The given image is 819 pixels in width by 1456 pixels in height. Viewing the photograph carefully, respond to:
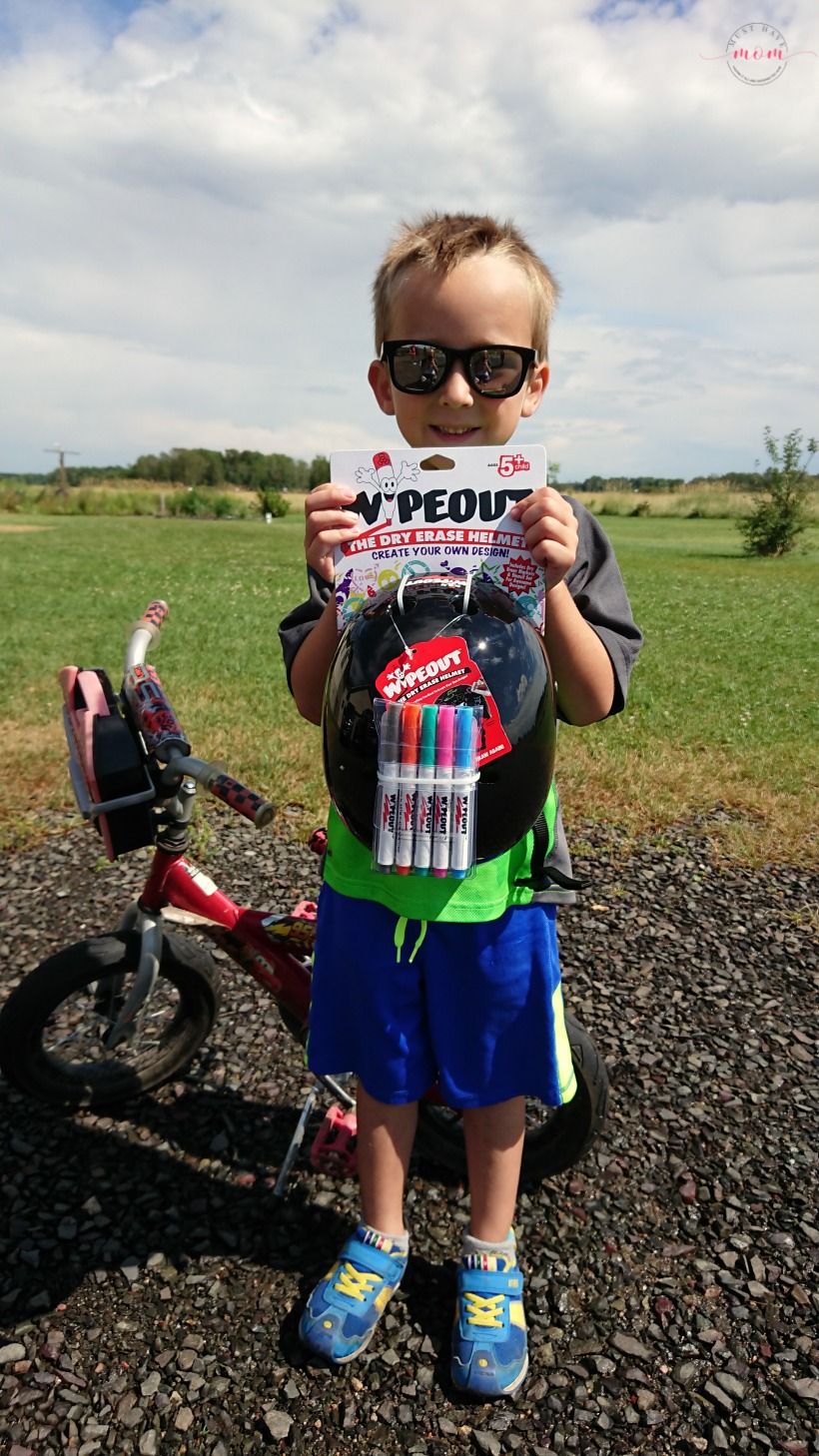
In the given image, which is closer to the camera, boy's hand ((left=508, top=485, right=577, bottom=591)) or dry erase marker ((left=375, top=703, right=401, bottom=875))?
dry erase marker ((left=375, top=703, right=401, bottom=875))

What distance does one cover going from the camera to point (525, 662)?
1463 millimetres

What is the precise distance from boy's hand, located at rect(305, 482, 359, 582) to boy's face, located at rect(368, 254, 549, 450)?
0.24 metres

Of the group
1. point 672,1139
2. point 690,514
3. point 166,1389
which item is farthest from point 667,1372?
point 690,514

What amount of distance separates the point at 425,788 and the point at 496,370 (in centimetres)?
84

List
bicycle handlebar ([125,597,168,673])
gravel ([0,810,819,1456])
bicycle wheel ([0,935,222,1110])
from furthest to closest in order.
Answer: bicycle wheel ([0,935,222,1110]), bicycle handlebar ([125,597,168,673]), gravel ([0,810,819,1456])

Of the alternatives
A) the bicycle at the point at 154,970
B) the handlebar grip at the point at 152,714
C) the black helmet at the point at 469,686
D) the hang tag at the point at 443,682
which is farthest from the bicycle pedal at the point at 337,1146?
the hang tag at the point at 443,682

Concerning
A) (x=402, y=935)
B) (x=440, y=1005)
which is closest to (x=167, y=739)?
(x=402, y=935)

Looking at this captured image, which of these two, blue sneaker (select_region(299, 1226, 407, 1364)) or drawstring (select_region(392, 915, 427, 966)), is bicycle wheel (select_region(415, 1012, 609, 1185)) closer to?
blue sneaker (select_region(299, 1226, 407, 1364))

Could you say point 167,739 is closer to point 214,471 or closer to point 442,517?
point 442,517

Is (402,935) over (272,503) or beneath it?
over

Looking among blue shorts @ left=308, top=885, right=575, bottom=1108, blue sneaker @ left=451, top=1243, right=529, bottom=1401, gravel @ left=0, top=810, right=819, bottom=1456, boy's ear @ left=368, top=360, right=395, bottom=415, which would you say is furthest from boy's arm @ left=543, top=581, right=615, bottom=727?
gravel @ left=0, top=810, right=819, bottom=1456

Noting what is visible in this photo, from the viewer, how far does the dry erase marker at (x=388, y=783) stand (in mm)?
1297

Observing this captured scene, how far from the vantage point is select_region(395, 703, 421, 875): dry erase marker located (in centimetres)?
129

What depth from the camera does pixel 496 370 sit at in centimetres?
162
